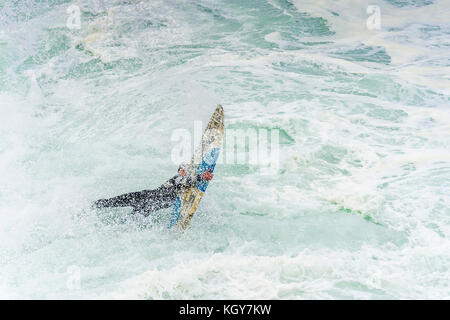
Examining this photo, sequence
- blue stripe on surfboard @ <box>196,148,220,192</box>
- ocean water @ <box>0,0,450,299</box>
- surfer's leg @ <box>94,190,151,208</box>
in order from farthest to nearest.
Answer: blue stripe on surfboard @ <box>196,148,220,192</box> → surfer's leg @ <box>94,190,151,208</box> → ocean water @ <box>0,0,450,299</box>

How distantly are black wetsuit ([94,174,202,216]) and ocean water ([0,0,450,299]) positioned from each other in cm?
15

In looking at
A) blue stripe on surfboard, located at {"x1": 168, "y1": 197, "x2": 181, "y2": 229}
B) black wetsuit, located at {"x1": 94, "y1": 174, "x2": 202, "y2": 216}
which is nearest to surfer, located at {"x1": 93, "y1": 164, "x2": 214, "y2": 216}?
black wetsuit, located at {"x1": 94, "y1": 174, "x2": 202, "y2": 216}

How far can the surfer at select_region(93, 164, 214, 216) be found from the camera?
13.4 feet

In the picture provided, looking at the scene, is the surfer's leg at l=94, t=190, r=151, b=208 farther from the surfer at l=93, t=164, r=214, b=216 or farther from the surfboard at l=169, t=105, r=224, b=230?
the surfboard at l=169, t=105, r=224, b=230

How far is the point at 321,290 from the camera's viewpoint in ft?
11.2

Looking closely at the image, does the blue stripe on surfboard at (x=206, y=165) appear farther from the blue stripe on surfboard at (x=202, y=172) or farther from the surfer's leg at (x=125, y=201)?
the surfer's leg at (x=125, y=201)

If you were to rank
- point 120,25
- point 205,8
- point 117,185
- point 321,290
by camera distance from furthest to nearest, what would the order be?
1. point 205,8
2. point 120,25
3. point 117,185
4. point 321,290

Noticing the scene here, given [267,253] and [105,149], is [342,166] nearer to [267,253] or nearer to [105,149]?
[267,253]

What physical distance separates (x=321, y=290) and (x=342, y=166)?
2428mm

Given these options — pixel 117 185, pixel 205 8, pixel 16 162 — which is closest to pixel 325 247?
pixel 117 185

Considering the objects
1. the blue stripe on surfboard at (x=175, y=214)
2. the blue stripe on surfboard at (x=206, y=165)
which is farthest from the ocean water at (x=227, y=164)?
the blue stripe on surfboard at (x=206, y=165)

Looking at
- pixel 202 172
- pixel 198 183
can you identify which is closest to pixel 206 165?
pixel 202 172

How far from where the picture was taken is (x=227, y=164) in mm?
5480

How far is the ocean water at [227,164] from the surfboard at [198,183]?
185 mm
